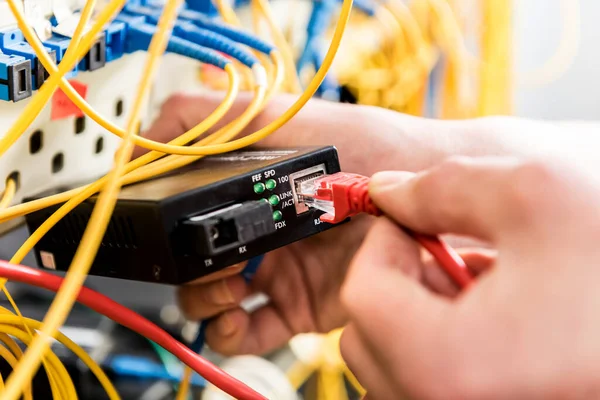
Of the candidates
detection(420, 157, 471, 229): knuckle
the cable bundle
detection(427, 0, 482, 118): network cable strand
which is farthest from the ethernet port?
detection(427, 0, 482, 118): network cable strand

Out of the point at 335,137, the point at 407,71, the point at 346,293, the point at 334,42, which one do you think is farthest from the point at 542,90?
the point at 346,293

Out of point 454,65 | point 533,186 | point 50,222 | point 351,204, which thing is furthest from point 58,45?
point 454,65

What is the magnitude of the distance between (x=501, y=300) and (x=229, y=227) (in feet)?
0.54

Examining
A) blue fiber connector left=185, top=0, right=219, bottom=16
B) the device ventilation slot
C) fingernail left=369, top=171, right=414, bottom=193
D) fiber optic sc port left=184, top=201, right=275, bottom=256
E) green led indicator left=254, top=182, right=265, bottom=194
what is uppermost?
blue fiber connector left=185, top=0, right=219, bottom=16

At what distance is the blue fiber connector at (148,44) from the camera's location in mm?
543

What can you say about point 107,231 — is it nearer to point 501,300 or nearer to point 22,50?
point 22,50

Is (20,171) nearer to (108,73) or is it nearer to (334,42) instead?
(108,73)

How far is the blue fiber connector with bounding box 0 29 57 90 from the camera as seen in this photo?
0.44 m

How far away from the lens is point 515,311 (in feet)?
0.86

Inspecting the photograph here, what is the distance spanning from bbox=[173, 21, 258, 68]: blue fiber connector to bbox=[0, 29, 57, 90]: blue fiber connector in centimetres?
15

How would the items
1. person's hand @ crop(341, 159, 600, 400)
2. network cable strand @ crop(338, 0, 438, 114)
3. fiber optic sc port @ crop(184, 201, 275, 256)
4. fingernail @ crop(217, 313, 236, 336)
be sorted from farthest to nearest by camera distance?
network cable strand @ crop(338, 0, 438, 114) → fingernail @ crop(217, 313, 236, 336) → fiber optic sc port @ crop(184, 201, 275, 256) → person's hand @ crop(341, 159, 600, 400)

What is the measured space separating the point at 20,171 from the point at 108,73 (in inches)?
A: 4.9

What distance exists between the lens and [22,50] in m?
0.45

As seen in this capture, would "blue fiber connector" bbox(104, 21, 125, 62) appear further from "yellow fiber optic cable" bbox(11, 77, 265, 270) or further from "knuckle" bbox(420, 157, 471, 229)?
"knuckle" bbox(420, 157, 471, 229)
